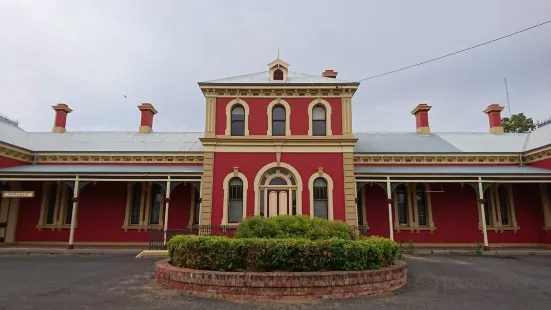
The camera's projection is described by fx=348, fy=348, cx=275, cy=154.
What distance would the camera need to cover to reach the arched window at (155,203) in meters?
18.1

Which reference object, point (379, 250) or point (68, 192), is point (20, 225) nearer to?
point (68, 192)

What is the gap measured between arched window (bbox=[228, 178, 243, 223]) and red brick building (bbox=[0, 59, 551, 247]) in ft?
0.15

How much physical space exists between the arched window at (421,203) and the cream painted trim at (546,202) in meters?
5.71

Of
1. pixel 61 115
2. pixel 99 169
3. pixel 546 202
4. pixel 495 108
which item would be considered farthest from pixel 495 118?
pixel 61 115

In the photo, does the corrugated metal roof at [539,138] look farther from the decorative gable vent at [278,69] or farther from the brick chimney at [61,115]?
the brick chimney at [61,115]

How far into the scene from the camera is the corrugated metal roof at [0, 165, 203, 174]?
651 inches

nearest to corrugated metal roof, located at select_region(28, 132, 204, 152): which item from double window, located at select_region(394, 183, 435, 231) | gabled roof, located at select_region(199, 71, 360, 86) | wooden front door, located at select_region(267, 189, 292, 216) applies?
gabled roof, located at select_region(199, 71, 360, 86)

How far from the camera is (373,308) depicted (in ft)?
20.8

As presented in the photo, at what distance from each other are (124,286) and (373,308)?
576 centimetres

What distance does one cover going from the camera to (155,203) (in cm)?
1833

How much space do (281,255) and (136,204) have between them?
1314 cm

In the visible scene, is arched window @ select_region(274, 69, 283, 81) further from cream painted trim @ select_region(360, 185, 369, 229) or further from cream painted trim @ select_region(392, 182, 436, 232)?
cream painted trim @ select_region(392, 182, 436, 232)

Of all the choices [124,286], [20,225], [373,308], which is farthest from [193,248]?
[20,225]

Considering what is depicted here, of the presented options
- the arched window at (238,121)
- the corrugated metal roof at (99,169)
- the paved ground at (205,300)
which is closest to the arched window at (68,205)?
the corrugated metal roof at (99,169)
